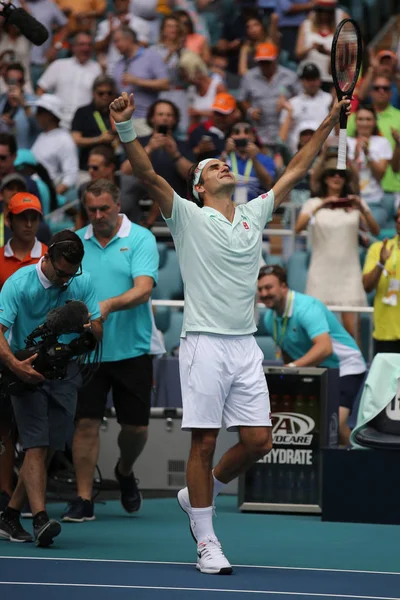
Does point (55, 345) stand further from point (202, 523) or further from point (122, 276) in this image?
point (122, 276)

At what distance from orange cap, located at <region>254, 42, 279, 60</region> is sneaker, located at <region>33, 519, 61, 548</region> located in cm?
957

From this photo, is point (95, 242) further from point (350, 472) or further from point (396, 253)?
point (396, 253)

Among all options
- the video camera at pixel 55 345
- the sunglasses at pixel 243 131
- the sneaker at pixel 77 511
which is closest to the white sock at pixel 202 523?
the video camera at pixel 55 345

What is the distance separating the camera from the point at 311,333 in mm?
9875

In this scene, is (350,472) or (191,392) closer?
(191,392)

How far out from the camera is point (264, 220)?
23.9 feet

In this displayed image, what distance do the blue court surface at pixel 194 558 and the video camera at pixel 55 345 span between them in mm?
959

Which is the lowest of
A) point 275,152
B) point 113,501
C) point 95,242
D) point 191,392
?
point 113,501

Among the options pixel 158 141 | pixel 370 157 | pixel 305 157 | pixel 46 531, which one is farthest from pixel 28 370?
pixel 370 157

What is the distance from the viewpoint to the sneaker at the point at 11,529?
7.97 m

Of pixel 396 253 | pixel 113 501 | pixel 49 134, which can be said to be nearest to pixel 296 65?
pixel 49 134

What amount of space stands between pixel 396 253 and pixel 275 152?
4544 mm

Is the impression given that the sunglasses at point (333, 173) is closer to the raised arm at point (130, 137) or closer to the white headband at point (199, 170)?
the white headband at point (199, 170)

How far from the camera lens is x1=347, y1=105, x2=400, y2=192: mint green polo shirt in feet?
47.0
